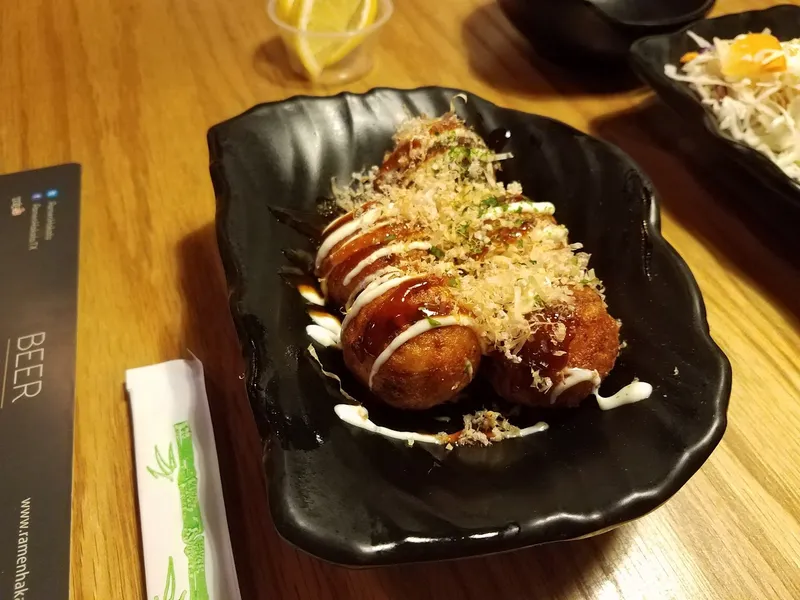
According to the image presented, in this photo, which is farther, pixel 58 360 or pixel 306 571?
pixel 58 360

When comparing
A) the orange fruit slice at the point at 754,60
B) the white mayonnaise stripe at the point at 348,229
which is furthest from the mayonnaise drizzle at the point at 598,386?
the orange fruit slice at the point at 754,60

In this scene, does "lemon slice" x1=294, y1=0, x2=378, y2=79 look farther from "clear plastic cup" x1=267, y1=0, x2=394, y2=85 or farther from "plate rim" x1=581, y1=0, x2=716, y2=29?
"plate rim" x1=581, y1=0, x2=716, y2=29

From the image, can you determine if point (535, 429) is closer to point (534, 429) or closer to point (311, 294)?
point (534, 429)

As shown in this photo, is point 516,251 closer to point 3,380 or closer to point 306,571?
point 306,571

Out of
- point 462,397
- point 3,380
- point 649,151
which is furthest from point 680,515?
point 3,380

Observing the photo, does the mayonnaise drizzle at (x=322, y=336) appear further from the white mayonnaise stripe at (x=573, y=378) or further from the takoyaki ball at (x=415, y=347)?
the white mayonnaise stripe at (x=573, y=378)

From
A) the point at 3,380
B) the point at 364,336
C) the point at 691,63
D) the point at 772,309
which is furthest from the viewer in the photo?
the point at 691,63

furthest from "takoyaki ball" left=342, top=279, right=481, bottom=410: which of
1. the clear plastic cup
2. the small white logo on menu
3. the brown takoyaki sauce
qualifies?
the clear plastic cup
